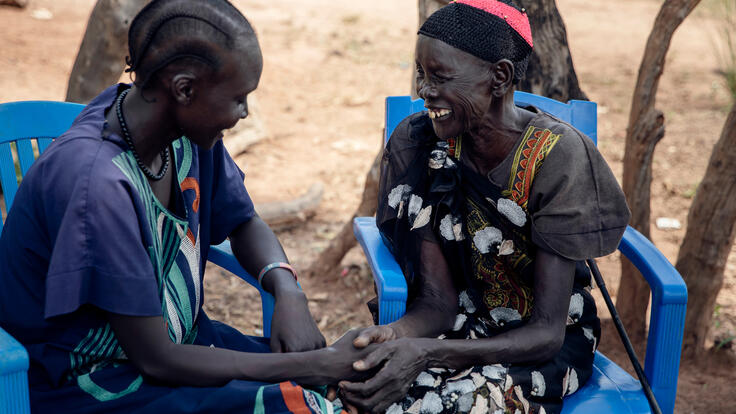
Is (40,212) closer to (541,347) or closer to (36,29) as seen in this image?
(541,347)

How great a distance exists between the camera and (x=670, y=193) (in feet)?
17.7

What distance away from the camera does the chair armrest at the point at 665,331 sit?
2.12 meters

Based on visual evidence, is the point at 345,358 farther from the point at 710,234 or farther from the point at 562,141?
the point at 710,234

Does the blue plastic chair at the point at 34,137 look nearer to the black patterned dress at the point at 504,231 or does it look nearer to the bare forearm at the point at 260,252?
the bare forearm at the point at 260,252

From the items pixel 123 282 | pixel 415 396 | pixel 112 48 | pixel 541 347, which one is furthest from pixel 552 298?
A: pixel 112 48

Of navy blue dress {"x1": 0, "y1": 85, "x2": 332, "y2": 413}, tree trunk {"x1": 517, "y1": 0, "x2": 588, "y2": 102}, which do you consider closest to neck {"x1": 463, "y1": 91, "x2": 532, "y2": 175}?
navy blue dress {"x1": 0, "y1": 85, "x2": 332, "y2": 413}

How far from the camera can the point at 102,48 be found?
353 centimetres

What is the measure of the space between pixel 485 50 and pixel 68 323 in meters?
1.26

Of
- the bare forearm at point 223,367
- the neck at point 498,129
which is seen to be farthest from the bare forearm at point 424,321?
the neck at point 498,129

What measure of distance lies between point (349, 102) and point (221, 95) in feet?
18.6

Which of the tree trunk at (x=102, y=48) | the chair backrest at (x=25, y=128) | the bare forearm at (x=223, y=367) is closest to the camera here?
the bare forearm at (x=223, y=367)

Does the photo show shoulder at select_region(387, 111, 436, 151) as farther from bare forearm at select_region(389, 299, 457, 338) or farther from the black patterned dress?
bare forearm at select_region(389, 299, 457, 338)

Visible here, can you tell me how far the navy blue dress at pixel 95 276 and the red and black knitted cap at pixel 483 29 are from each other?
0.80 metres

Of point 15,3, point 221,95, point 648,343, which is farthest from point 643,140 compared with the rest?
point 15,3
